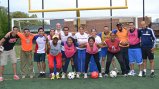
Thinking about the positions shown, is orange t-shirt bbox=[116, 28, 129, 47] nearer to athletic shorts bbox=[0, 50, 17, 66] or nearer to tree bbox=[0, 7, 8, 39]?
athletic shorts bbox=[0, 50, 17, 66]

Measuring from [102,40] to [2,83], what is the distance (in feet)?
11.3

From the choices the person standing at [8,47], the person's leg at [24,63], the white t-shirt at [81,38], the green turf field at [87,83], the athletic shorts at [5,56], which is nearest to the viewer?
the green turf field at [87,83]

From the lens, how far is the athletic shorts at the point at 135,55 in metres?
10.1

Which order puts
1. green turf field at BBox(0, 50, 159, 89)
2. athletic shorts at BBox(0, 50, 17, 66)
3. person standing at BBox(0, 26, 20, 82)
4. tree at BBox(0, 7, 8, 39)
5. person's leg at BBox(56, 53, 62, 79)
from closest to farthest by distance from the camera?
green turf field at BBox(0, 50, 159, 89), person standing at BBox(0, 26, 20, 82), athletic shorts at BBox(0, 50, 17, 66), person's leg at BBox(56, 53, 62, 79), tree at BBox(0, 7, 8, 39)

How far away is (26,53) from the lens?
10422 millimetres

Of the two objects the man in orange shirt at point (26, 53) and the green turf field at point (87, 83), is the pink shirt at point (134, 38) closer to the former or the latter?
the green turf field at point (87, 83)

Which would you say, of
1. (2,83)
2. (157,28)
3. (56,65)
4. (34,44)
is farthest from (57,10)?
(157,28)

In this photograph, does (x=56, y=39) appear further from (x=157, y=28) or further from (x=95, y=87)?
(x=157, y=28)

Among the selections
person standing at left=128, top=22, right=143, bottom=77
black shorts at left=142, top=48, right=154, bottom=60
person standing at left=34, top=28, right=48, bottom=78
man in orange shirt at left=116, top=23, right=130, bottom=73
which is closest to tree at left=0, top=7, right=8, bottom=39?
person standing at left=34, top=28, right=48, bottom=78

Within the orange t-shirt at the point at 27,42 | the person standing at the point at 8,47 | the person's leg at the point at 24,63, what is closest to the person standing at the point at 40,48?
the orange t-shirt at the point at 27,42

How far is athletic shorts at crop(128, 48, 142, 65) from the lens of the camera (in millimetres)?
10094

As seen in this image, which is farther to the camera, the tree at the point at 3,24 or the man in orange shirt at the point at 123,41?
the tree at the point at 3,24

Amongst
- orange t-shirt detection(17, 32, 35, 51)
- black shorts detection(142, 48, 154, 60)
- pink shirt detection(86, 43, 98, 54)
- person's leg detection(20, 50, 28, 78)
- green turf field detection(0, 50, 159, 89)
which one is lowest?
green turf field detection(0, 50, 159, 89)

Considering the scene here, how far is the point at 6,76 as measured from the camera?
10.6 m
